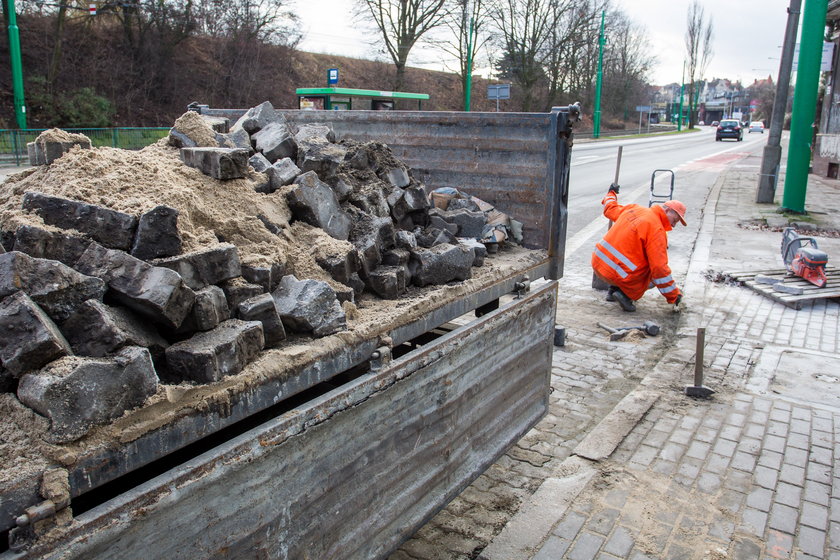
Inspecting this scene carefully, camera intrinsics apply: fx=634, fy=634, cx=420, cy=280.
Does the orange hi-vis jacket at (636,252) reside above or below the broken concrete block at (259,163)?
below

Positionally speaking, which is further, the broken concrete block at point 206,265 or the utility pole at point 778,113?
the utility pole at point 778,113

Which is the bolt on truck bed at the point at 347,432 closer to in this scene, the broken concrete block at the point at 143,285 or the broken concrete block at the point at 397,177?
the broken concrete block at the point at 143,285

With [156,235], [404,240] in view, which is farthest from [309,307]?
[404,240]

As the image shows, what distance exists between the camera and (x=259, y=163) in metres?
3.04

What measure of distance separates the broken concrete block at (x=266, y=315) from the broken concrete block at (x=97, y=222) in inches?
17.4

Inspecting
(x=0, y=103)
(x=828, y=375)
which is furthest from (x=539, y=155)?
(x=0, y=103)

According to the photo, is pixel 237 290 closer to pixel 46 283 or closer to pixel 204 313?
pixel 204 313

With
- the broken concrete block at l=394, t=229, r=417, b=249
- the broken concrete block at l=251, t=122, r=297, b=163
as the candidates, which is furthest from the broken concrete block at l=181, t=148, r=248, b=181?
the broken concrete block at l=394, t=229, r=417, b=249

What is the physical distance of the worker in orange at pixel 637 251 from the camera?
254 inches

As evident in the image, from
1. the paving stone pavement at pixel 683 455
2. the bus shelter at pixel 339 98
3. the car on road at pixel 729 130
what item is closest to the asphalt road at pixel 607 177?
the paving stone pavement at pixel 683 455

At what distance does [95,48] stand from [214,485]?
2830cm

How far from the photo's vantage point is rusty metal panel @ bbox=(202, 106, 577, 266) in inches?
139

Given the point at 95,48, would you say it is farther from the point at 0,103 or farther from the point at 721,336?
the point at 721,336

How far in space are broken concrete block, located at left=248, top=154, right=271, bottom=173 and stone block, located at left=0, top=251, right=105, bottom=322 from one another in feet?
4.52
